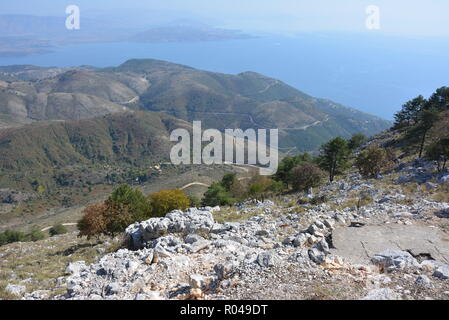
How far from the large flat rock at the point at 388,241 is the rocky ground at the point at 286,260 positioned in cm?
3

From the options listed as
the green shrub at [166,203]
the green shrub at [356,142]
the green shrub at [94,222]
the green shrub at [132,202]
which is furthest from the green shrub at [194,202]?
the green shrub at [356,142]

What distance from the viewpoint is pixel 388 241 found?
1098cm

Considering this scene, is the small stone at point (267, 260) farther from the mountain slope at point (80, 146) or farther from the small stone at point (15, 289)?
the mountain slope at point (80, 146)

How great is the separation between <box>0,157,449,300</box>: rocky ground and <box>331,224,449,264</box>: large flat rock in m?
0.03

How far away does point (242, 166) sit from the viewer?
4815 inches

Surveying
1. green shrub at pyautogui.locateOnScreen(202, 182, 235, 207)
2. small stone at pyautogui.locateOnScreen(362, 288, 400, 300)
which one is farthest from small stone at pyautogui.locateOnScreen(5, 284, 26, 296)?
green shrub at pyautogui.locateOnScreen(202, 182, 235, 207)

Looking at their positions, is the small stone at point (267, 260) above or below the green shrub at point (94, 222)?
above

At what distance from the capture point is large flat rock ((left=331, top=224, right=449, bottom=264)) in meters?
10.0

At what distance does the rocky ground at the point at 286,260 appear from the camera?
8.02 m

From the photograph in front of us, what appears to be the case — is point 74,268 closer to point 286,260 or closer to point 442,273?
point 286,260

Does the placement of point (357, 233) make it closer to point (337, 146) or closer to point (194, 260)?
point (194, 260)

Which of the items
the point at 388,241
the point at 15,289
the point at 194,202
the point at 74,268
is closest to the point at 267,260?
the point at 388,241
